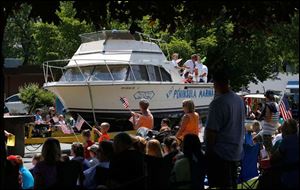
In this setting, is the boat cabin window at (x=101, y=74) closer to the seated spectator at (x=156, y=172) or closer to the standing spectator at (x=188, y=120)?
the standing spectator at (x=188, y=120)

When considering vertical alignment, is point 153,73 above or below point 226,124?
above

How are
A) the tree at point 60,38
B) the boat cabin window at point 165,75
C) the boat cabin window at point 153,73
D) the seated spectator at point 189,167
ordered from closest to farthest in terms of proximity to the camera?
the seated spectator at point 189,167 → the boat cabin window at point 153,73 → the boat cabin window at point 165,75 → the tree at point 60,38

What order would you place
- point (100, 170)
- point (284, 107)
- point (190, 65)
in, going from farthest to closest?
point (190, 65) < point (284, 107) < point (100, 170)

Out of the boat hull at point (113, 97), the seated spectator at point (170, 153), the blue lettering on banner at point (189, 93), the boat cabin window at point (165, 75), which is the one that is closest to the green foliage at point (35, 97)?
the boat hull at point (113, 97)

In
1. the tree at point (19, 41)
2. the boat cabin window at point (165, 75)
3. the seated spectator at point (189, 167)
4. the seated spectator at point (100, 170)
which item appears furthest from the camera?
the tree at point (19, 41)

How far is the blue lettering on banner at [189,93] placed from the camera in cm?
2381

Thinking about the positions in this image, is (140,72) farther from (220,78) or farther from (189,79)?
(220,78)

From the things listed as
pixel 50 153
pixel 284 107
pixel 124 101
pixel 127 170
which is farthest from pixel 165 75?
pixel 127 170

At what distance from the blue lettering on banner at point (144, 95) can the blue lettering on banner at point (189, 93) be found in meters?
0.86

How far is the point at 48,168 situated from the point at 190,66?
1729 centimetres

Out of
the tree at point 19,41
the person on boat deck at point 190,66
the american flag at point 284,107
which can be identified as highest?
the tree at point 19,41

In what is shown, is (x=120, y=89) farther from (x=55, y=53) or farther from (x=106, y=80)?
(x=55, y=53)

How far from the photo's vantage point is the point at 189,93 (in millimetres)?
24719

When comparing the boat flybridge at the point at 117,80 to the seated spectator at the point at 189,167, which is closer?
the seated spectator at the point at 189,167
